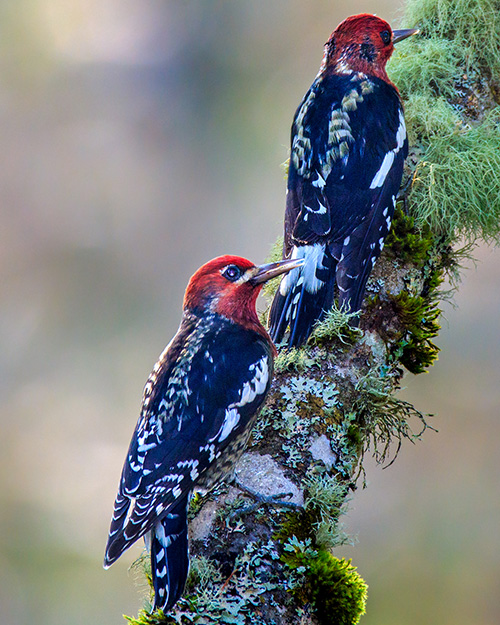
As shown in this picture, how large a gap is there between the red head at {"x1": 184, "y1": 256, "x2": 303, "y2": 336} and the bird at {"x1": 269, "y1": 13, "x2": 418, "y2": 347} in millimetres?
141

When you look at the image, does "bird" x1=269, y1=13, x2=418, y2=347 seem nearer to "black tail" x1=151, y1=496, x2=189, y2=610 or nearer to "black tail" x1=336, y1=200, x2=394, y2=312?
"black tail" x1=336, y1=200, x2=394, y2=312

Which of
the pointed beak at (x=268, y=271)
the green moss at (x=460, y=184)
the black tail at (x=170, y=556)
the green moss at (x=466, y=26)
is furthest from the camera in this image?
the green moss at (x=466, y=26)

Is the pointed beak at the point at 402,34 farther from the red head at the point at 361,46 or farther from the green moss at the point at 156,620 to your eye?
the green moss at the point at 156,620

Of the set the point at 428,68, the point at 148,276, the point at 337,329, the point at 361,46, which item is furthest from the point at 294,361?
the point at 148,276

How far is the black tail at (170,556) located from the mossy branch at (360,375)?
2.2 inches

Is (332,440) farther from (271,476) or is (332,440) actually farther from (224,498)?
(224,498)

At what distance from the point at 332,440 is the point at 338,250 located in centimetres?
65

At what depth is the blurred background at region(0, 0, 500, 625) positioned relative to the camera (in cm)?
558

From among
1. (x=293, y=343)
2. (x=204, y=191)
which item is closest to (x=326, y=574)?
(x=293, y=343)

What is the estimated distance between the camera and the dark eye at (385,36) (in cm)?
278

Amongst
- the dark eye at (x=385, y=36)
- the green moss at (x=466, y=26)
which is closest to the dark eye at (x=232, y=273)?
the dark eye at (x=385, y=36)

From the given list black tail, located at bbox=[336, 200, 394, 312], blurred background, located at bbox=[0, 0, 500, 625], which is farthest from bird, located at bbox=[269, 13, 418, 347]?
blurred background, located at bbox=[0, 0, 500, 625]

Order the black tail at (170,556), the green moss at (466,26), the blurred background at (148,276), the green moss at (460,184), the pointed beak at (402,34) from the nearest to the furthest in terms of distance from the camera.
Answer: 1. the black tail at (170,556)
2. the green moss at (460,184)
3. the pointed beak at (402,34)
4. the green moss at (466,26)
5. the blurred background at (148,276)

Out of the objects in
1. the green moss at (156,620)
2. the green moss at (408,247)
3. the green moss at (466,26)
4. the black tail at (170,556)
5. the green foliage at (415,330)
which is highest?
the green moss at (466,26)
